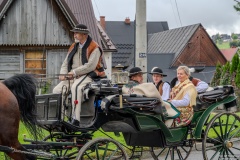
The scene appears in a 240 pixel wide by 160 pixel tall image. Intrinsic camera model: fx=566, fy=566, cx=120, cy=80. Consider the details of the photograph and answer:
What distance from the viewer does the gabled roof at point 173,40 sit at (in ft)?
171

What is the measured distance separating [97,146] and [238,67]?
19692mm

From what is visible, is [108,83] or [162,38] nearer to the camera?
[108,83]

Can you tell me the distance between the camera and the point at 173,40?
174ft

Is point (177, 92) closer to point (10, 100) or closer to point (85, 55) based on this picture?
point (85, 55)

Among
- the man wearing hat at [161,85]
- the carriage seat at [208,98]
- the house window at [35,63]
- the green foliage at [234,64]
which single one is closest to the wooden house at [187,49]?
the green foliage at [234,64]

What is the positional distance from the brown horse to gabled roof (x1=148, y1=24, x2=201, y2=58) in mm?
43831

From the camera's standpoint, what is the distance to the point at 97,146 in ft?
24.5

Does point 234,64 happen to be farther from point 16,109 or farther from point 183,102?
point 16,109

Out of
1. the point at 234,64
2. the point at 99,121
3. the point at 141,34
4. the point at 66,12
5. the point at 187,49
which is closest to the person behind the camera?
the point at 99,121

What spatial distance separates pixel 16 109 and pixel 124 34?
2069 inches

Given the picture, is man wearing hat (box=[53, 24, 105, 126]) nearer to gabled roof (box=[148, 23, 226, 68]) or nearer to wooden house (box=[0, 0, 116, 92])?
wooden house (box=[0, 0, 116, 92])

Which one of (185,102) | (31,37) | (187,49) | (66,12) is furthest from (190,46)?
(185,102)

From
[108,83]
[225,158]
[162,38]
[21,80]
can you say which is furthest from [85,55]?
[162,38]

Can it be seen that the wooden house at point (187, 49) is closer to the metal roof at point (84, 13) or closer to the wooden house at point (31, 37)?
the metal roof at point (84, 13)
